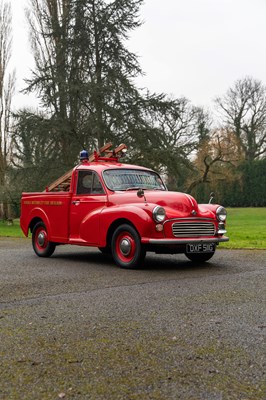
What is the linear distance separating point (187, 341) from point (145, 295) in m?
1.84

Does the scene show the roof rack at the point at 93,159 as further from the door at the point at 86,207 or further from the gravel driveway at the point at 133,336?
the gravel driveway at the point at 133,336

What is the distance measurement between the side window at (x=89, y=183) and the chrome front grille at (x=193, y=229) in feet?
6.05

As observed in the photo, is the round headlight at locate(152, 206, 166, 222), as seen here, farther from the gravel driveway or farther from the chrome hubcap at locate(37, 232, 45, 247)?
the chrome hubcap at locate(37, 232, 45, 247)

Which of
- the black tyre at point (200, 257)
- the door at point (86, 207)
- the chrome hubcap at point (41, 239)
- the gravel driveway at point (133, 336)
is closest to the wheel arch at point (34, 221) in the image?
the chrome hubcap at point (41, 239)

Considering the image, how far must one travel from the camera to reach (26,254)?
10.5 metres

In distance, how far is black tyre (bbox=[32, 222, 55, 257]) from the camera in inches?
383

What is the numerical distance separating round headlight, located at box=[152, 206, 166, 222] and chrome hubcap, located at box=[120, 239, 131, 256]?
2.21 ft

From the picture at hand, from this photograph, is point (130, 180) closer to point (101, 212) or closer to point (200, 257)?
point (101, 212)

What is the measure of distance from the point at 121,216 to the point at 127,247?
53 cm

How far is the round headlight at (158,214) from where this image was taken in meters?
7.38

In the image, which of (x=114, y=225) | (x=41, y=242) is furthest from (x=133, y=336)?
(x=41, y=242)

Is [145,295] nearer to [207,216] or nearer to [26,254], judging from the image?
[207,216]

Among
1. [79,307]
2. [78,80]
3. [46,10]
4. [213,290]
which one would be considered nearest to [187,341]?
[79,307]

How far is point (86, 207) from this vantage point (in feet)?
28.5
